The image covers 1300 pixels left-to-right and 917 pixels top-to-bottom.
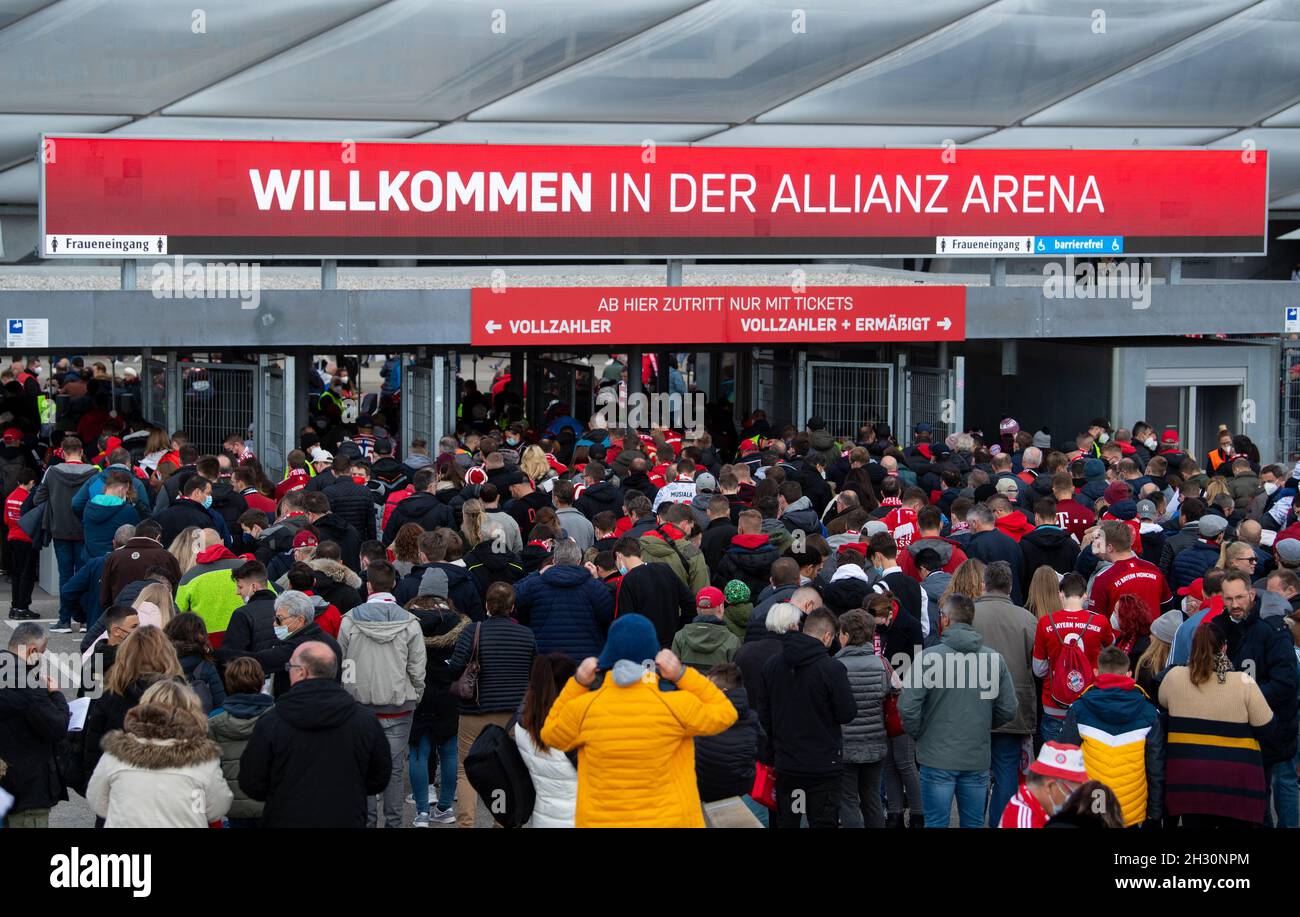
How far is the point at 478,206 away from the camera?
1734 centimetres

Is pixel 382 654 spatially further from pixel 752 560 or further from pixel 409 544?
pixel 752 560

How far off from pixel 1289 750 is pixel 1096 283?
11794 millimetres

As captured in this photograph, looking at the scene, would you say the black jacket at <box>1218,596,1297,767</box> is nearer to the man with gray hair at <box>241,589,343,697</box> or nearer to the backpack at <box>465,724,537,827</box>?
the backpack at <box>465,724,537,827</box>

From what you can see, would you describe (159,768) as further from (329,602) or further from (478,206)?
(478,206)

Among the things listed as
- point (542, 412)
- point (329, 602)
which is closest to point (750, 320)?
point (542, 412)

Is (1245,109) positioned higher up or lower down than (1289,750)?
higher up

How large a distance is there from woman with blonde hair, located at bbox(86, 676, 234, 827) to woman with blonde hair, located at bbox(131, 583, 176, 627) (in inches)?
70.8

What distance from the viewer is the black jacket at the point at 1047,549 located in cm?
1015

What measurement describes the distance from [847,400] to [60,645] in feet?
33.0

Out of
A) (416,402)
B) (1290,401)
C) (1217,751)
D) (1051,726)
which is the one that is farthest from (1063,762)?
(1290,401)

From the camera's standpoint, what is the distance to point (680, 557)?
Answer: 32.6 feet

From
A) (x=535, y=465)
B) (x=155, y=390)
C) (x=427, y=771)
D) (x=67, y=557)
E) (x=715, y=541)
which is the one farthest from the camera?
(x=155, y=390)

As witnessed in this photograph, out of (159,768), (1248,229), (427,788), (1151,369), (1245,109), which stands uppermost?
(1245,109)

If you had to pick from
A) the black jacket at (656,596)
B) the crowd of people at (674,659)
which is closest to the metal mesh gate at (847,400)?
the crowd of people at (674,659)
